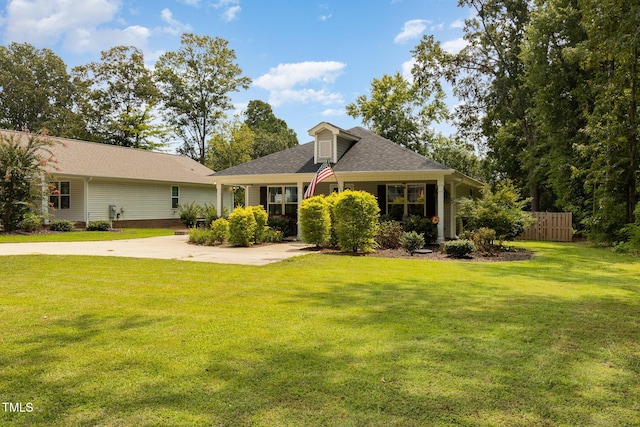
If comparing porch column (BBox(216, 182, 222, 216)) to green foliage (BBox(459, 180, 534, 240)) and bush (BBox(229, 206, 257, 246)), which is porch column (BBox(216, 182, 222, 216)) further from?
green foliage (BBox(459, 180, 534, 240))

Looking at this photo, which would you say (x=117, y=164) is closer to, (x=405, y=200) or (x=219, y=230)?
(x=219, y=230)

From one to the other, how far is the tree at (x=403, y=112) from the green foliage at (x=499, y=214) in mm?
23060

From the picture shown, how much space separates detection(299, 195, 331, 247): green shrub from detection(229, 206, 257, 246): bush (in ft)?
6.91

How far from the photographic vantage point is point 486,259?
11867 mm

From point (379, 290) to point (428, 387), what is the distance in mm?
3805

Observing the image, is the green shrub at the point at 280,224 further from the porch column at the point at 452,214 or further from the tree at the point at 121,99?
the tree at the point at 121,99

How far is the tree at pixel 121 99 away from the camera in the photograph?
41.6 meters

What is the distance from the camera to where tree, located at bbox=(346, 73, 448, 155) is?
1436 inches

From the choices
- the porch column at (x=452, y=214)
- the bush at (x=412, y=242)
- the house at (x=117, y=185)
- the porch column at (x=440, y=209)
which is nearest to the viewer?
the bush at (x=412, y=242)

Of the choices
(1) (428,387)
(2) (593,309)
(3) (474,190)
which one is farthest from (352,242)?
(3) (474,190)

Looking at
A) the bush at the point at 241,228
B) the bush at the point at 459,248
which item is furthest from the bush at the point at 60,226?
the bush at the point at 459,248

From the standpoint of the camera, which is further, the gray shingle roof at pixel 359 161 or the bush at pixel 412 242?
the gray shingle roof at pixel 359 161

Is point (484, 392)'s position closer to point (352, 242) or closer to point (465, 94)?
point (352, 242)

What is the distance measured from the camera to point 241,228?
47.5 feet
